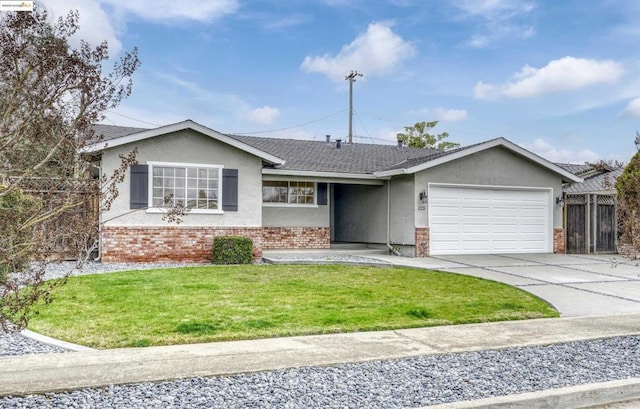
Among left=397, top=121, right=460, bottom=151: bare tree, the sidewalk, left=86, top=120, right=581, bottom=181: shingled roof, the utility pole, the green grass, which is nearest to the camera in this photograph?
the sidewalk

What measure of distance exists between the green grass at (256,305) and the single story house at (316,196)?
2679 mm

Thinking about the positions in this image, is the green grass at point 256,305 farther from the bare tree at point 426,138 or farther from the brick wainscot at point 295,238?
the bare tree at point 426,138

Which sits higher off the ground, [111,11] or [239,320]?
[111,11]

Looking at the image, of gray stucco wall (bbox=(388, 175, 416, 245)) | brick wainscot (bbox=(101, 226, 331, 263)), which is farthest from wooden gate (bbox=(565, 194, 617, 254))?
brick wainscot (bbox=(101, 226, 331, 263))

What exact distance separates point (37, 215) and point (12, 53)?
1.16m

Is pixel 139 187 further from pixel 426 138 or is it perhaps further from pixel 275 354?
pixel 426 138

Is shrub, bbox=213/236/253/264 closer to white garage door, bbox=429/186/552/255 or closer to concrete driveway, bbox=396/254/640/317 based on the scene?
concrete driveway, bbox=396/254/640/317

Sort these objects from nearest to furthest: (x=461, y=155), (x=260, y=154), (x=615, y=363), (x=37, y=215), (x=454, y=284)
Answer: (x=37, y=215) < (x=615, y=363) < (x=454, y=284) < (x=260, y=154) < (x=461, y=155)

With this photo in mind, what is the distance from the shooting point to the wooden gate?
18.2 meters

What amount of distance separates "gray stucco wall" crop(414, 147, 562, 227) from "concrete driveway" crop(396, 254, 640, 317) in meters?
2.07

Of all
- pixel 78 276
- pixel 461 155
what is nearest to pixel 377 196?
pixel 461 155

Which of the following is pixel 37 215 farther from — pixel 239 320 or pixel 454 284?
pixel 454 284

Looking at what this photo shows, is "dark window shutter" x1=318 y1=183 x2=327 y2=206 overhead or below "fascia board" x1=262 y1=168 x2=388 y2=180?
below

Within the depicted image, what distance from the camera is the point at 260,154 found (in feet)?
48.8
